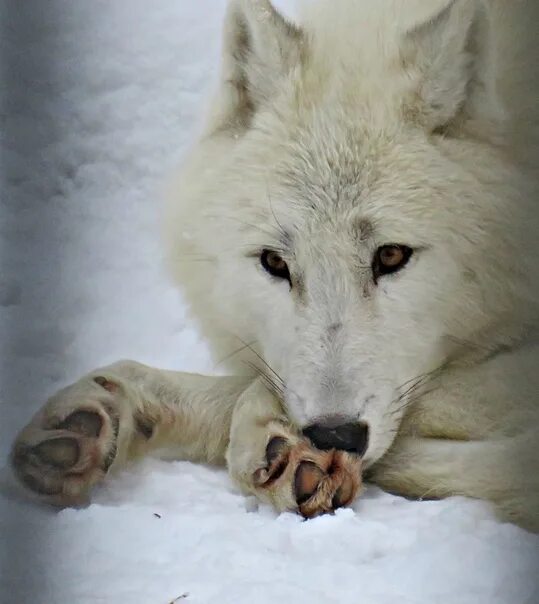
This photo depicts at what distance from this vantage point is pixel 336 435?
211cm

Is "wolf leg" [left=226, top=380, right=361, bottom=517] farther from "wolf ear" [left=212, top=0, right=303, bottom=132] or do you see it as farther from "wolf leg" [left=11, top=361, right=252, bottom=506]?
"wolf ear" [left=212, top=0, right=303, bottom=132]

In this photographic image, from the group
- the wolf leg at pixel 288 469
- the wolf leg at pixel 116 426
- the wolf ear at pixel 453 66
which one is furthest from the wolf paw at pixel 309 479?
the wolf ear at pixel 453 66

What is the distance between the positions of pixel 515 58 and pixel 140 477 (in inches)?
59.7

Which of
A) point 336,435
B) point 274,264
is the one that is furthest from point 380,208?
point 336,435

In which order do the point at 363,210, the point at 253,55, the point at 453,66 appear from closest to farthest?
the point at 363,210
the point at 453,66
the point at 253,55

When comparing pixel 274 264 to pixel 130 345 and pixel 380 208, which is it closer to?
pixel 380 208

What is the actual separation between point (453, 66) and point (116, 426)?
3.93ft

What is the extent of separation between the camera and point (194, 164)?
9.14ft

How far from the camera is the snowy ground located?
71.6 inches

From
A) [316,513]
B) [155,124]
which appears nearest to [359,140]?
[316,513]

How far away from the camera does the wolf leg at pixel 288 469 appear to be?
6.93 feet

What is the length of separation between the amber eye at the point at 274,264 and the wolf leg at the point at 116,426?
37 cm

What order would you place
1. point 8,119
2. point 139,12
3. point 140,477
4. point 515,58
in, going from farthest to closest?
point 139,12 → point 8,119 → point 515,58 → point 140,477

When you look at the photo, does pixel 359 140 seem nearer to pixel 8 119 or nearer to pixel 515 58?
pixel 515 58
